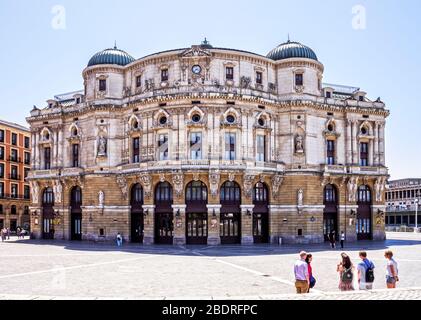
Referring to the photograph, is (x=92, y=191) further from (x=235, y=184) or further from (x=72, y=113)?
(x=235, y=184)

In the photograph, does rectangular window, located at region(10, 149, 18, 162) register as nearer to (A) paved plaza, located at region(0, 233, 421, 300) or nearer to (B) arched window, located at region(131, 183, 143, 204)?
(B) arched window, located at region(131, 183, 143, 204)

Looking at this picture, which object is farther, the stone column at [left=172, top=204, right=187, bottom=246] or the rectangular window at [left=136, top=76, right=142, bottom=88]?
the rectangular window at [left=136, top=76, right=142, bottom=88]

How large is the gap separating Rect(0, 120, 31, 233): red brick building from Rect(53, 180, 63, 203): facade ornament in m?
30.6

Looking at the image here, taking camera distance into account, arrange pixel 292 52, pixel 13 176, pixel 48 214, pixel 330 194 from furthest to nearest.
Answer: pixel 13 176, pixel 48 214, pixel 292 52, pixel 330 194

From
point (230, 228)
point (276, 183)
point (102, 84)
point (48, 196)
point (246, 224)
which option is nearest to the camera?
point (246, 224)

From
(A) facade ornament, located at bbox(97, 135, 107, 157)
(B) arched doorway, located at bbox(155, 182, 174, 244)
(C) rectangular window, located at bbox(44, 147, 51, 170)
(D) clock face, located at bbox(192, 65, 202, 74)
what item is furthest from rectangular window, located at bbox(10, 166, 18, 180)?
(D) clock face, located at bbox(192, 65, 202, 74)

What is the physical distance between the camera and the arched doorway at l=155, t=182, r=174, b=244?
5447 cm

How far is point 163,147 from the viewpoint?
5462 cm

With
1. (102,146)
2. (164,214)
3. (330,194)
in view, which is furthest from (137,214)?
(330,194)

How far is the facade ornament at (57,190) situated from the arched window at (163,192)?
16650 millimetres

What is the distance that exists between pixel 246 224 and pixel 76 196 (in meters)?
24.9

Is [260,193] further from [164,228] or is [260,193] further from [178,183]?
[164,228]

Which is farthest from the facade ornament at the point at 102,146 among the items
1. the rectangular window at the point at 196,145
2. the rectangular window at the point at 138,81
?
A: the rectangular window at the point at 196,145
